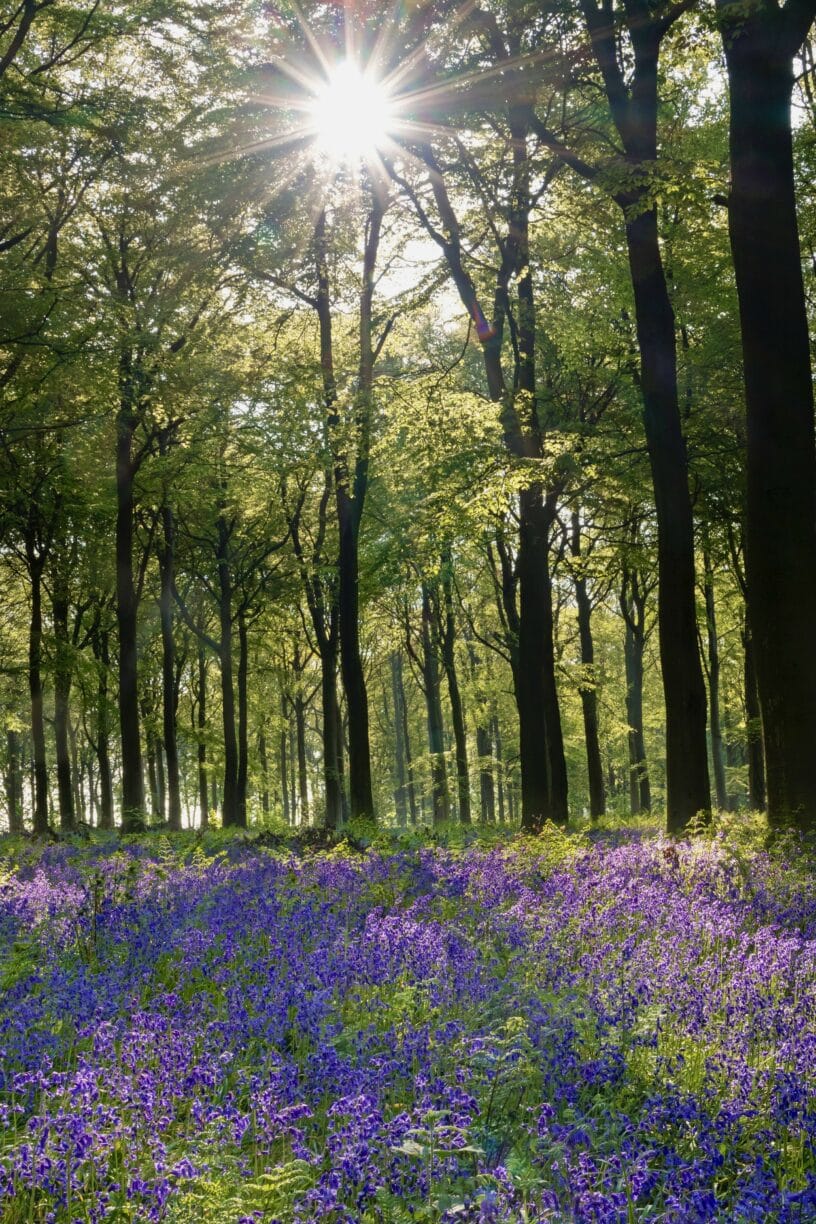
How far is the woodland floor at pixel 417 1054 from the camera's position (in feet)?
10.3

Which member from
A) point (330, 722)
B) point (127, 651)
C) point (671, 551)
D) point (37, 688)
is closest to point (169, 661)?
point (37, 688)

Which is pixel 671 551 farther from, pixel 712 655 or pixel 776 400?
pixel 712 655

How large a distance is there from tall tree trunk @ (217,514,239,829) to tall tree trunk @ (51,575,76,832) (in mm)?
4538

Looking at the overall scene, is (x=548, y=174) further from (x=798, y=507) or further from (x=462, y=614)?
(x=462, y=614)

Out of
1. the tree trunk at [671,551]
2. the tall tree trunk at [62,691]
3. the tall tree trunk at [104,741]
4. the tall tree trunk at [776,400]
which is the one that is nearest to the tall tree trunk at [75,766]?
the tall tree trunk at [104,741]

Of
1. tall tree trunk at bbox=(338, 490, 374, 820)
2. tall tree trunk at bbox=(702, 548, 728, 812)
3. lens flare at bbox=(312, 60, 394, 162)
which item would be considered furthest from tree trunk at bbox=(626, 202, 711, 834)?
tall tree trunk at bbox=(702, 548, 728, 812)

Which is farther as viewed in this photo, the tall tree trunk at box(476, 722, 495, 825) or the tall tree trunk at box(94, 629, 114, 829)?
the tall tree trunk at box(476, 722, 495, 825)

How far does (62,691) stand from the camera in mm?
26984

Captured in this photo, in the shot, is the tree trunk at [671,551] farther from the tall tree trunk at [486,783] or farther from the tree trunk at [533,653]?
the tall tree trunk at [486,783]

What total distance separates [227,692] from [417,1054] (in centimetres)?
2611

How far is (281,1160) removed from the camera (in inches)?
143

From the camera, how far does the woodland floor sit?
315cm

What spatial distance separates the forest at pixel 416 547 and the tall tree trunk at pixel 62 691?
164 mm

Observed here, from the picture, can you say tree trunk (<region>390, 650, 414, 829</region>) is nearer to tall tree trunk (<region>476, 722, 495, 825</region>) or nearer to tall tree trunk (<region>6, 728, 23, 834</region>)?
tall tree trunk (<region>476, 722, 495, 825</region>)
